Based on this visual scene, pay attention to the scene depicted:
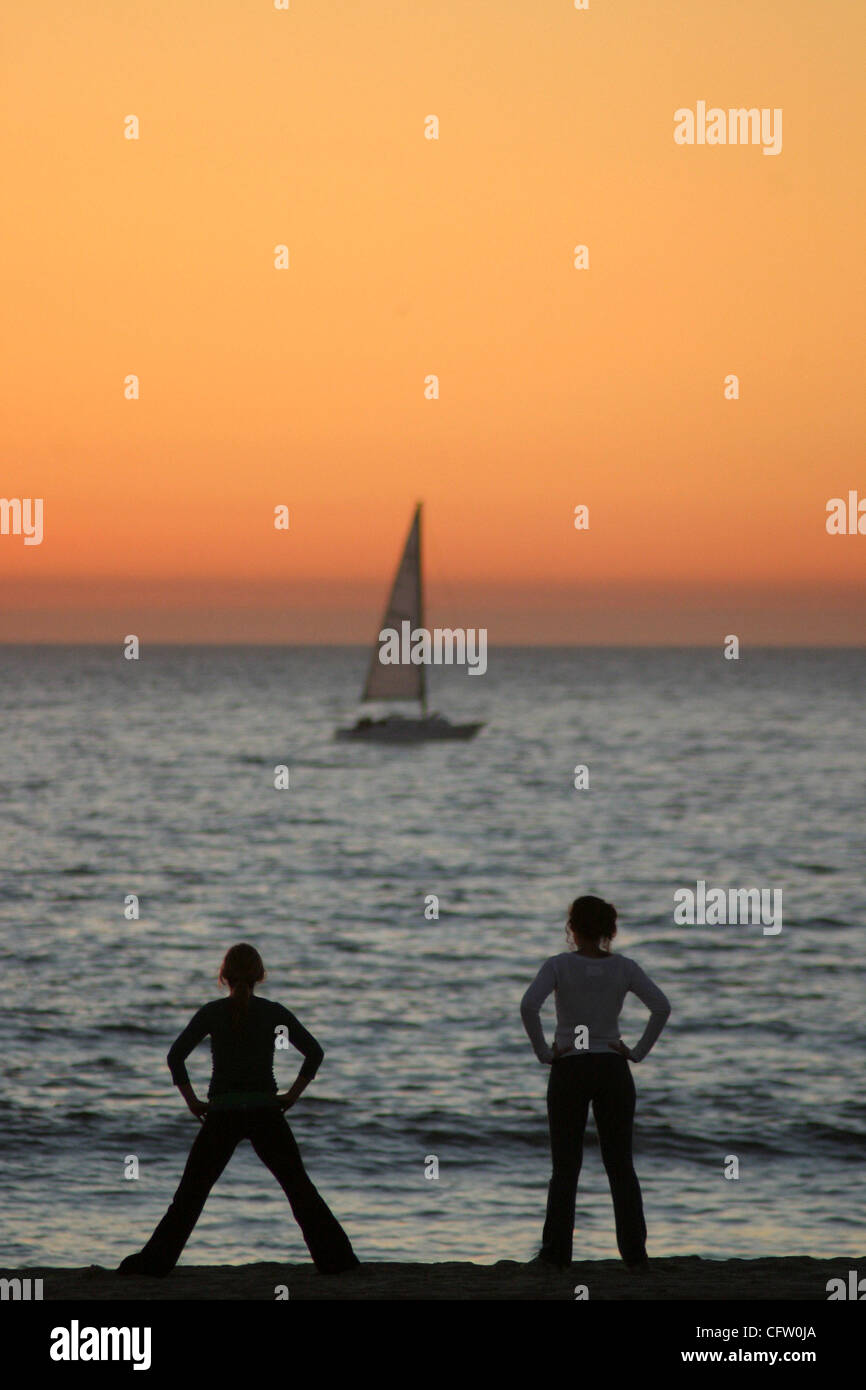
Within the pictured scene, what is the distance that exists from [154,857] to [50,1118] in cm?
3606

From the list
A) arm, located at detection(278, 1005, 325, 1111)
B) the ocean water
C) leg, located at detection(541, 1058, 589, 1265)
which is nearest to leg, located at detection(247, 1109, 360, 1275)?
arm, located at detection(278, 1005, 325, 1111)

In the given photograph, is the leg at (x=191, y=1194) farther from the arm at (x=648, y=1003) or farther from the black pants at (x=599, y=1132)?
the arm at (x=648, y=1003)

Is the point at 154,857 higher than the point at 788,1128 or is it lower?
higher

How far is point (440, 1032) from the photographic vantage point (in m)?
30.6

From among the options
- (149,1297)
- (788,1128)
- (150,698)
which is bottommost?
(788,1128)

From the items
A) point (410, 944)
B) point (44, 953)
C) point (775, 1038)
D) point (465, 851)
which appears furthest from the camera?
point (465, 851)

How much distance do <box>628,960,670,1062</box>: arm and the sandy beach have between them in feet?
4.46

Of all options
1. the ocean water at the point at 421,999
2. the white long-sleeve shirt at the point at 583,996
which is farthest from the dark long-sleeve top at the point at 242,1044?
the ocean water at the point at 421,999

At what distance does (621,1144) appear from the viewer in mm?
9781

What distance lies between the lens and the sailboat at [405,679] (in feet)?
279

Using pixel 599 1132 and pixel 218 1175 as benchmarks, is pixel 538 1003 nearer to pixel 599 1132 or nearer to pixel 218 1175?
pixel 599 1132
